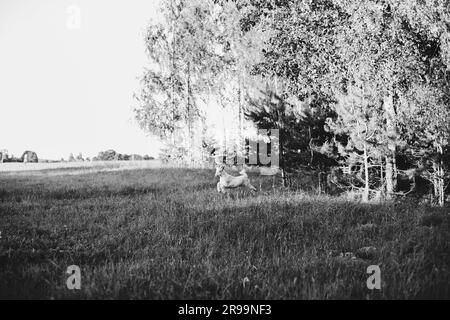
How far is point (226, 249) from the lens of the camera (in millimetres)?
5000

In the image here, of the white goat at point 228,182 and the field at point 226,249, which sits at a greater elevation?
the white goat at point 228,182

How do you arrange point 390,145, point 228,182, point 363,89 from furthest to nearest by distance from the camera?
point 228,182 → point 363,89 → point 390,145

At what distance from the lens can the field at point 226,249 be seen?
12.0ft

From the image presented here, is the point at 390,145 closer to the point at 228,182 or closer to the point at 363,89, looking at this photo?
the point at 363,89

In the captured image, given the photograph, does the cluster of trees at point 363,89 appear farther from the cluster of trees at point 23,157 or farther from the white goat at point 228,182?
the cluster of trees at point 23,157

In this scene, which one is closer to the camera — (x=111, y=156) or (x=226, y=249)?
(x=226, y=249)

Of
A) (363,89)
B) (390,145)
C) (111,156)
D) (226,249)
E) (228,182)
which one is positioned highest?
(363,89)

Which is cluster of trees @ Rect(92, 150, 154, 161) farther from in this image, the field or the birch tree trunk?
the birch tree trunk

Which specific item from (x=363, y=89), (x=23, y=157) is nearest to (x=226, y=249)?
(x=363, y=89)

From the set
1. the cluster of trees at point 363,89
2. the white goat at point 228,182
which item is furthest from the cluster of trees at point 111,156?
the white goat at point 228,182

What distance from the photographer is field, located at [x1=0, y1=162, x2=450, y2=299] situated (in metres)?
3.66
